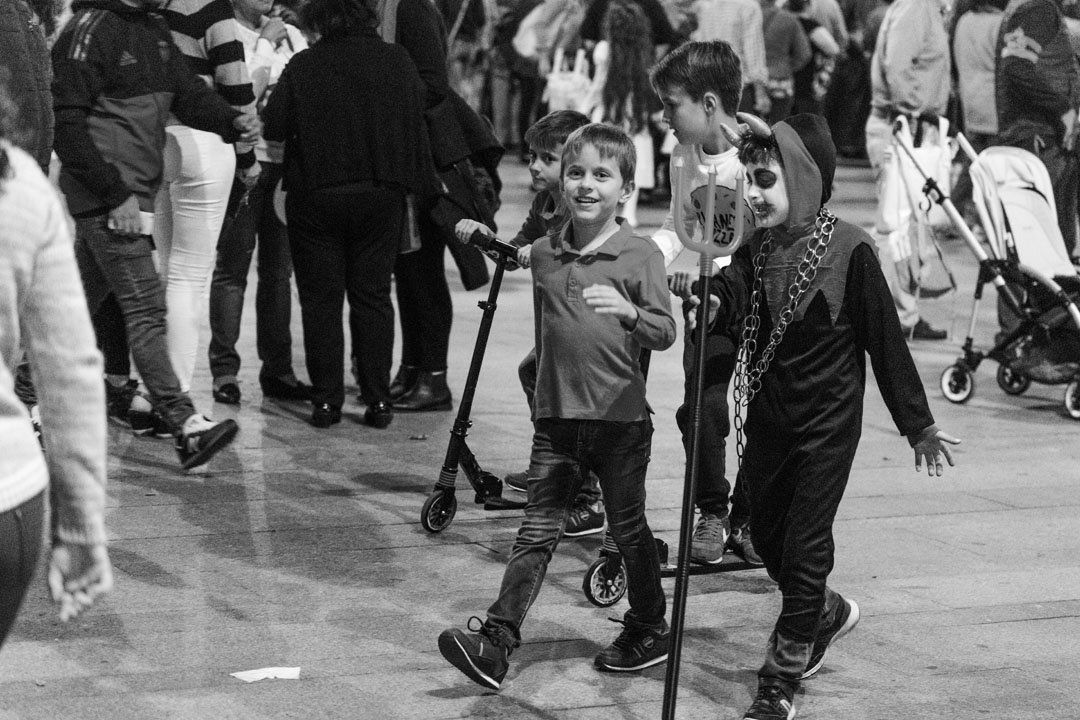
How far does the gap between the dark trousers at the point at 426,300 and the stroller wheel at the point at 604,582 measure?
10.2 ft

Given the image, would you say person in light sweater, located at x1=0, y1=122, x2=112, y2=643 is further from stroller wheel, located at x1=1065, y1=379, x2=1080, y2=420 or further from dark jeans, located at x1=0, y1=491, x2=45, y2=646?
stroller wheel, located at x1=1065, y1=379, x2=1080, y2=420

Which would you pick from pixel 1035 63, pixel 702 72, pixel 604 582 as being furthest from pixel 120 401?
pixel 1035 63

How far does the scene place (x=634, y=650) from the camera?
4.91 m

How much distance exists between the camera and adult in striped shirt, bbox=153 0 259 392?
7273 mm

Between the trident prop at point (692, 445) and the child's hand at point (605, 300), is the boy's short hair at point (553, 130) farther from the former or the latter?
the trident prop at point (692, 445)

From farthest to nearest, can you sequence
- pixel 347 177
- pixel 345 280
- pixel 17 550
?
pixel 345 280 → pixel 347 177 → pixel 17 550

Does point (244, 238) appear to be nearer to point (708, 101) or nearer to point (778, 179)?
point (708, 101)

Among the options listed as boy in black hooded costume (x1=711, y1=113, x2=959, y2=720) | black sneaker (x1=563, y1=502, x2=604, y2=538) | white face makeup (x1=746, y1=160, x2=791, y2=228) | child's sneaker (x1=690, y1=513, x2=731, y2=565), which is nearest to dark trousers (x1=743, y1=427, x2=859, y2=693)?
boy in black hooded costume (x1=711, y1=113, x2=959, y2=720)

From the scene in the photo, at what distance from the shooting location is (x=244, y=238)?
8.37 meters

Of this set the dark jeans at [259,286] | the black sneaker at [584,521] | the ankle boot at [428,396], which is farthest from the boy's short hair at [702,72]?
the dark jeans at [259,286]

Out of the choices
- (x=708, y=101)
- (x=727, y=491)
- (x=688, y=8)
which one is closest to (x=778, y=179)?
(x=708, y=101)

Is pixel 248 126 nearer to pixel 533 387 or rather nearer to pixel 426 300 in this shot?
pixel 426 300

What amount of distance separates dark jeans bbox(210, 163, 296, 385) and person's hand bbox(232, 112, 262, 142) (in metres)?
1.01

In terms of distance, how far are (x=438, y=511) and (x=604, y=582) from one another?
101cm
